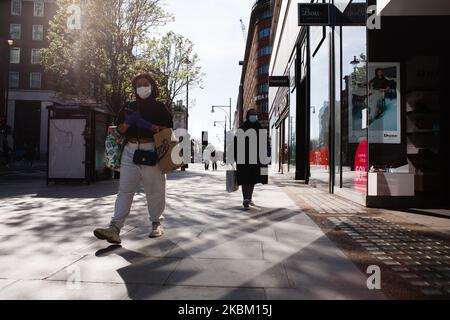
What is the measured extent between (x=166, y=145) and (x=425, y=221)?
4.28 meters

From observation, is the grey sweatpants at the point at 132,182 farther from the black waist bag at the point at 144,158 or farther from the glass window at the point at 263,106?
the glass window at the point at 263,106

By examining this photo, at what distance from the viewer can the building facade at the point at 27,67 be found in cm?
4631

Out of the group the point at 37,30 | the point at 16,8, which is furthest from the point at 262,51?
the point at 16,8

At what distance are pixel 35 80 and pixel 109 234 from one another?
48.9 m

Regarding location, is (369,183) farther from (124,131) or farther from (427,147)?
(124,131)

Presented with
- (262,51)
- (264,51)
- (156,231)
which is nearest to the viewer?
(156,231)

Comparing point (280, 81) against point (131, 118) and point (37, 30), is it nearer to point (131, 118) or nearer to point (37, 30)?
point (131, 118)

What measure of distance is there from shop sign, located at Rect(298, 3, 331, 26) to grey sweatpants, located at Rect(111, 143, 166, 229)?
7693 mm

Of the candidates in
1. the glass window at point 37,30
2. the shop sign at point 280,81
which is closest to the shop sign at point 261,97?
the glass window at point 37,30

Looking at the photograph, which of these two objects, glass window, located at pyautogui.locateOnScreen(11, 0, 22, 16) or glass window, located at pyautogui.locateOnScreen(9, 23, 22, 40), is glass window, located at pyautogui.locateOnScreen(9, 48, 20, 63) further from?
glass window, located at pyautogui.locateOnScreen(11, 0, 22, 16)

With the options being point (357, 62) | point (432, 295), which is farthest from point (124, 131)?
point (357, 62)

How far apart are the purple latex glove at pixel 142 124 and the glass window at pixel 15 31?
50.8 meters

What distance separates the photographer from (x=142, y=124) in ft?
14.9

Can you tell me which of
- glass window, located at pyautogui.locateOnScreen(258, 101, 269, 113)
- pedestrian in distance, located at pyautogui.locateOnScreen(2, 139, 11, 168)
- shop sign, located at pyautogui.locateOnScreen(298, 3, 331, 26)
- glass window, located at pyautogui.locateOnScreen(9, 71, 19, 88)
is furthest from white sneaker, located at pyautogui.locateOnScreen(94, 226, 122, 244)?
glass window, located at pyautogui.locateOnScreen(258, 101, 269, 113)
